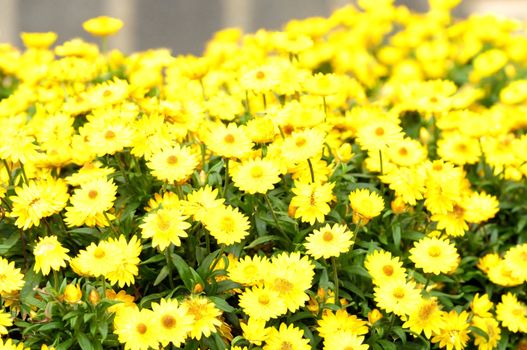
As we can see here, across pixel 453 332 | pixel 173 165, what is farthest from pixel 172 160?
pixel 453 332

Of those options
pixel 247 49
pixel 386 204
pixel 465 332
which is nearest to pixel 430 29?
pixel 247 49

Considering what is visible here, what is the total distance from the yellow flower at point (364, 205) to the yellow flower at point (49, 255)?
0.76 m

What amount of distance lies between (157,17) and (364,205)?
542 cm

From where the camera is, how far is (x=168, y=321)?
2033mm

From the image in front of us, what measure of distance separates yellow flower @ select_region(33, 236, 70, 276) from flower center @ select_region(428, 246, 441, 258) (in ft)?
3.15

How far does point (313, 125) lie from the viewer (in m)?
2.56

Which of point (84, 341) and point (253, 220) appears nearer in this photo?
→ point (84, 341)

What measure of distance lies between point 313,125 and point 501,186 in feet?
2.71

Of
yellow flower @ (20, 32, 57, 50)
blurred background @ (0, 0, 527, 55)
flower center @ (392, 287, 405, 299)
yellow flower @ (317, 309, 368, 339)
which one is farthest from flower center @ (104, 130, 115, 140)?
blurred background @ (0, 0, 527, 55)

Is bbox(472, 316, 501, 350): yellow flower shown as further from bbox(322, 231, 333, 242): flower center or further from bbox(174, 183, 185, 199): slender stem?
bbox(174, 183, 185, 199): slender stem

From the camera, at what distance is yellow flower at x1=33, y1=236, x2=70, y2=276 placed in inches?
85.2

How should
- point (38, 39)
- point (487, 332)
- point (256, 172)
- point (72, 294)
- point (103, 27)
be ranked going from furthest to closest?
point (38, 39)
point (103, 27)
point (487, 332)
point (256, 172)
point (72, 294)

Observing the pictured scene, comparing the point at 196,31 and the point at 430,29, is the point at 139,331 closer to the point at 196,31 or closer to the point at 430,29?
the point at 430,29

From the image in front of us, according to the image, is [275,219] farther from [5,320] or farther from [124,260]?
[5,320]
